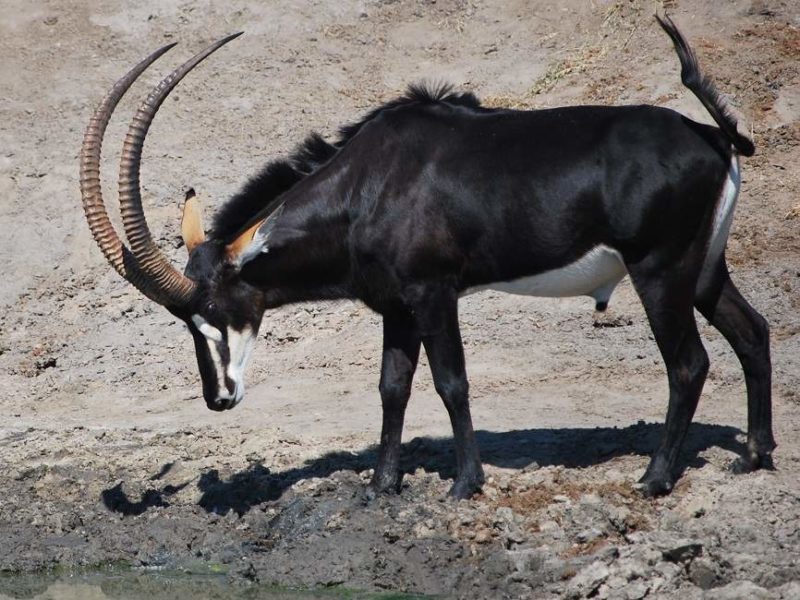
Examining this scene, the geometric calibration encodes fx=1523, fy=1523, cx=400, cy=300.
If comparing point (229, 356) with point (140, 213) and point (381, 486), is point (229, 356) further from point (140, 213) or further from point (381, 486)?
point (381, 486)

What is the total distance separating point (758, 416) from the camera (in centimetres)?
999

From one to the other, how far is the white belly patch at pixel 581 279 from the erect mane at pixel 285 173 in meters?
1.33

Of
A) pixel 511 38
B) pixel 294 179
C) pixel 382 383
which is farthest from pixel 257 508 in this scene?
pixel 511 38

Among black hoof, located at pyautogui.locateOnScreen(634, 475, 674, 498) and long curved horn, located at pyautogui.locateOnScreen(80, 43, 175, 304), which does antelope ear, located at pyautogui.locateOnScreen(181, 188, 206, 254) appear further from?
black hoof, located at pyautogui.locateOnScreen(634, 475, 674, 498)

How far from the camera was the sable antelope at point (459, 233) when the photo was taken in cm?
952

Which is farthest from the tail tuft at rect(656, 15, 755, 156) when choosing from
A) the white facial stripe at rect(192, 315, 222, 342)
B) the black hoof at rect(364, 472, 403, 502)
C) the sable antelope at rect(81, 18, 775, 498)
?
the white facial stripe at rect(192, 315, 222, 342)

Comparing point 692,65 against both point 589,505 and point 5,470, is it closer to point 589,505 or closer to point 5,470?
point 589,505

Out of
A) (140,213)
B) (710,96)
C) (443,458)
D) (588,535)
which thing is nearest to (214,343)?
(140,213)

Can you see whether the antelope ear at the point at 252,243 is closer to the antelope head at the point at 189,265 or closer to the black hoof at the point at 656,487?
the antelope head at the point at 189,265

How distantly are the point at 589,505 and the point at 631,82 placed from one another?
868 centimetres

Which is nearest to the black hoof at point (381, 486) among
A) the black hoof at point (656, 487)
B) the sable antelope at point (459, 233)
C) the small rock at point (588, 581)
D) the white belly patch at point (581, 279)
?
the sable antelope at point (459, 233)

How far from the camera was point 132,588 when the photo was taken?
1012cm

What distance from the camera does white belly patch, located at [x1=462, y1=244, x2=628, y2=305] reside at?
380 inches

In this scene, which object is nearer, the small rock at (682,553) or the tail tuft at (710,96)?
the small rock at (682,553)
